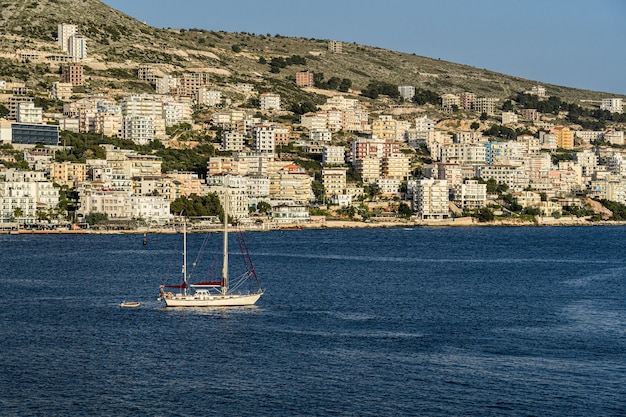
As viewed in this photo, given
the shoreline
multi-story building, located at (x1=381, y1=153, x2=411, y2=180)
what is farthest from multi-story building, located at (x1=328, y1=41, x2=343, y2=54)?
the shoreline

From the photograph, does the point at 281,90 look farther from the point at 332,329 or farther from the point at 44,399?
the point at 44,399

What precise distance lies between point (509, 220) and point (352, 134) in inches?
1166

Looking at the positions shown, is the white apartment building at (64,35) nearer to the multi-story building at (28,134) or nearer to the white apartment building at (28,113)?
the white apartment building at (28,113)

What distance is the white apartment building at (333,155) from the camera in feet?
322

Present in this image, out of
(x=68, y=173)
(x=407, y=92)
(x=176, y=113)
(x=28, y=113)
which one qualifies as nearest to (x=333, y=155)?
(x=176, y=113)

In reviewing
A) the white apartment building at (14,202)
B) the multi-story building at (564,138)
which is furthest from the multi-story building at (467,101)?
the white apartment building at (14,202)

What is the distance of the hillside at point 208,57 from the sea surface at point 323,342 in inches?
2645

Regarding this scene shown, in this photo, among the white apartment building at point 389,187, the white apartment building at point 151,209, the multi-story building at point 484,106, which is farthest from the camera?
the multi-story building at point 484,106

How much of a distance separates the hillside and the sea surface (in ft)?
220

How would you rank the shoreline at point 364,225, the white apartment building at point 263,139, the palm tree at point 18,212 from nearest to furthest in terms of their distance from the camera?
the shoreline at point 364,225 < the palm tree at point 18,212 < the white apartment building at point 263,139

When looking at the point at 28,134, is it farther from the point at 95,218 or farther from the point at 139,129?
the point at 95,218

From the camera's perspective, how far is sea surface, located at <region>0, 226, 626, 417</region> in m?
22.1

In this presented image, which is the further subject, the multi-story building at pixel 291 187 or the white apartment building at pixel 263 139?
the white apartment building at pixel 263 139

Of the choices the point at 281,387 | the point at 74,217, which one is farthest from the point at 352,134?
the point at 281,387
